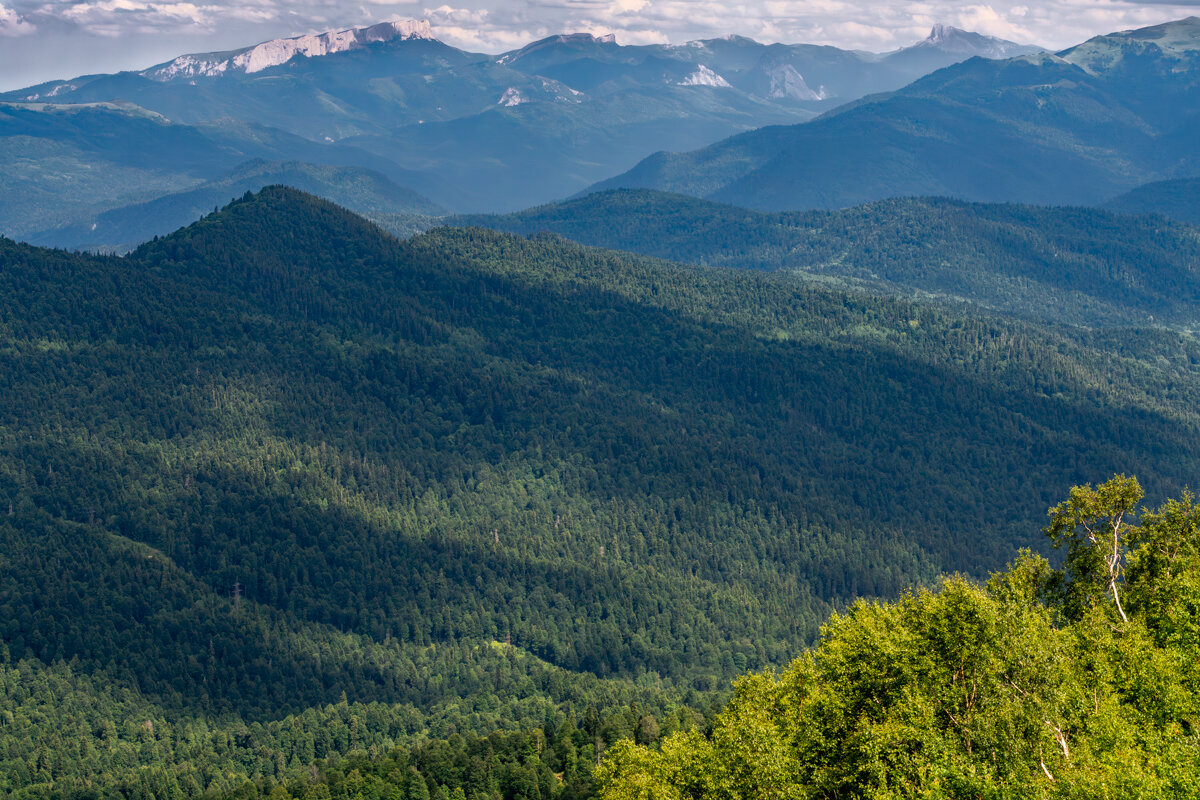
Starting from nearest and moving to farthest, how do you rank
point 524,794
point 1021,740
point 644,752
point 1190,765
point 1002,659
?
point 1190,765 < point 1021,740 < point 1002,659 < point 644,752 < point 524,794

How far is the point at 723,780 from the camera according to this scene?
91.4 meters

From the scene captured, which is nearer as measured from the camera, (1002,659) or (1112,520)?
(1002,659)

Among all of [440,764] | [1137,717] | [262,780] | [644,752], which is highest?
[1137,717]

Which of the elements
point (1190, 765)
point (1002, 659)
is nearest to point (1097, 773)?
point (1190, 765)

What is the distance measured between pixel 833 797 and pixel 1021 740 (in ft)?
52.9

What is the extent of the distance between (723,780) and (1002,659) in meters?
22.7

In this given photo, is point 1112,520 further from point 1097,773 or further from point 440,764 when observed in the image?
point 440,764

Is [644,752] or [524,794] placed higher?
[644,752]

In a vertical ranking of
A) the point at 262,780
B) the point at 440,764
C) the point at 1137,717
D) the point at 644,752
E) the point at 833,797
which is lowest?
the point at 262,780

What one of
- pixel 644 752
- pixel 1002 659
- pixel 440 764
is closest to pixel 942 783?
pixel 1002 659

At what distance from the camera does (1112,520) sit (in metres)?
116

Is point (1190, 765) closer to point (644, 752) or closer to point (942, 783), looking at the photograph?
point (942, 783)

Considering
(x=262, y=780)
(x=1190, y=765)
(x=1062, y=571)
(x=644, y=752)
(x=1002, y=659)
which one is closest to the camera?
(x=1190, y=765)

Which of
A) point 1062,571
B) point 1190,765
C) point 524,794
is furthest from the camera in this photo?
point 524,794
